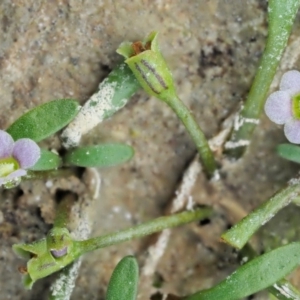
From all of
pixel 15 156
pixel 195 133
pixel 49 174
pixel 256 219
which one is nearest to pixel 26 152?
pixel 15 156

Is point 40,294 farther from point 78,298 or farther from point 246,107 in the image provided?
point 246,107

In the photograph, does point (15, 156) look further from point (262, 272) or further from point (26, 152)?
point (262, 272)

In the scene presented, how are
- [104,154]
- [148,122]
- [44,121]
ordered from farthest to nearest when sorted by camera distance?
[148,122], [104,154], [44,121]

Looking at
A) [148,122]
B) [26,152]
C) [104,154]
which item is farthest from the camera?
[148,122]

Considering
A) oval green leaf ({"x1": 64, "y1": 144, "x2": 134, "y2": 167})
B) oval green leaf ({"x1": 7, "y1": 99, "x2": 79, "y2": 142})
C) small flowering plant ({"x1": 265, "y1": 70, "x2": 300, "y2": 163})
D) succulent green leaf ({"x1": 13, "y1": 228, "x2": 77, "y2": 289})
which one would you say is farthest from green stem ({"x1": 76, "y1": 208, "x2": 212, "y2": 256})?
small flowering plant ({"x1": 265, "y1": 70, "x2": 300, "y2": 163})

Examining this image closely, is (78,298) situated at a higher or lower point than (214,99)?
lower

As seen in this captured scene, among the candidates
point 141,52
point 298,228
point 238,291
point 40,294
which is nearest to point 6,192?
point 40,294

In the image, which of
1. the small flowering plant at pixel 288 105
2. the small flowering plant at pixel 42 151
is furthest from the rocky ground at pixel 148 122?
the small flowering plant at pixel 288 105
